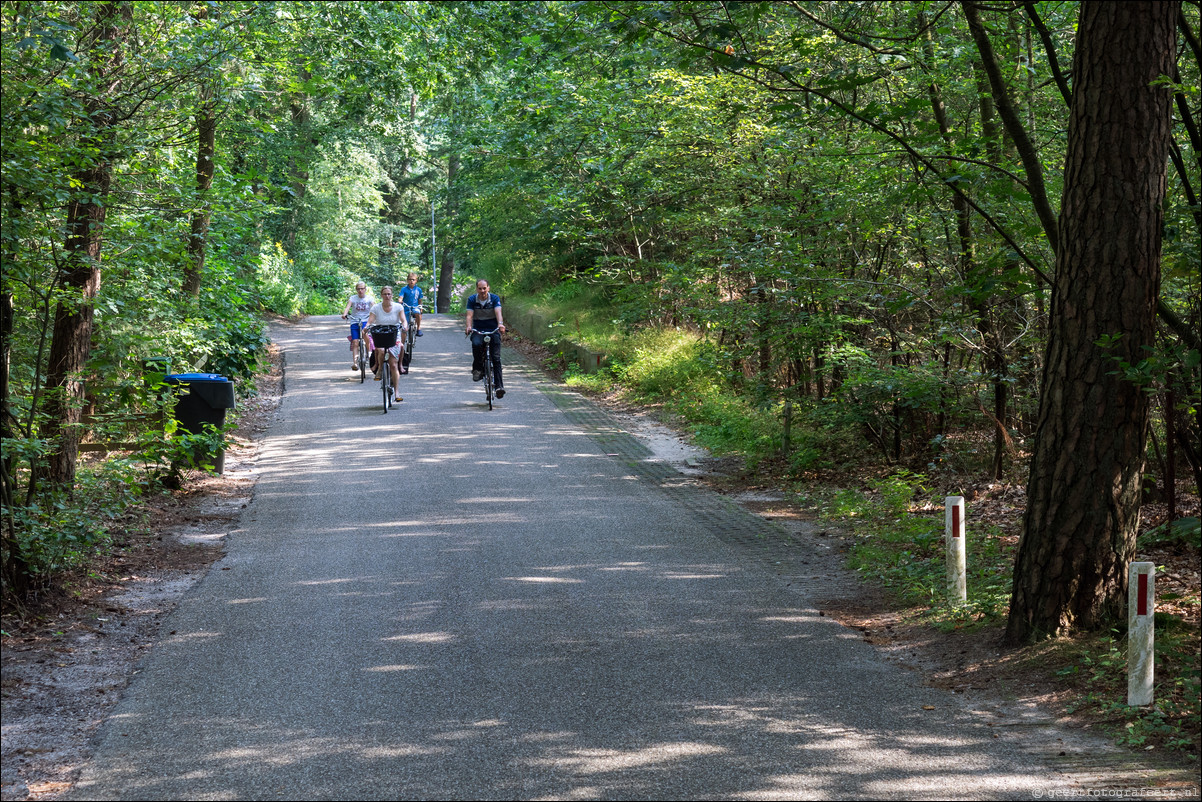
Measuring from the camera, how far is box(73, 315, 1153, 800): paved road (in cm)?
455

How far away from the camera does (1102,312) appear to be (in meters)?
5.77

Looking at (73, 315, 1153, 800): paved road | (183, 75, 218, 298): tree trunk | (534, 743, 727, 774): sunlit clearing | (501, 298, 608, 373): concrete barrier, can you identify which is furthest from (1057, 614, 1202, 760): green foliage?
(501, 298, 608, 373): concrete barrier

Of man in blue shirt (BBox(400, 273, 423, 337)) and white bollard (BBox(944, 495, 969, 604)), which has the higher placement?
man in blue shirt (BBox(400, 273, 423, 337))

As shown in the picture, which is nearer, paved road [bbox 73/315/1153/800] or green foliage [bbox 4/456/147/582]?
paved road [bbox 73/315/1153/800]

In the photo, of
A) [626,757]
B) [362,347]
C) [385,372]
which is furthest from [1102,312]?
[362,347]

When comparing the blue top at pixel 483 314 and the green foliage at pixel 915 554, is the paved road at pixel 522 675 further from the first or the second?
the blue top at pixel 483 314

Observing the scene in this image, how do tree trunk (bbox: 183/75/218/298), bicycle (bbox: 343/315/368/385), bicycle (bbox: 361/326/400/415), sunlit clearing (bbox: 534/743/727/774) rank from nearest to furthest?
1. sunlit clearing (bbox: 534/743/727/774)
2. tree trunk (bbox: 183/75/218/298)
3. bicycle (bbox: 361/326/400/415)
4. bicycle (bbox: 343/315/368/385)

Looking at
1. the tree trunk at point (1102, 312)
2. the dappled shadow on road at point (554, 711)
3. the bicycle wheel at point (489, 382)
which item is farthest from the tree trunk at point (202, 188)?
the tree trunk at point (1102, 312)

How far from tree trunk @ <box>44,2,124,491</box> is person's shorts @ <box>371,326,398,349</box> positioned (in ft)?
24.4

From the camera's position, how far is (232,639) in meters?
6.59

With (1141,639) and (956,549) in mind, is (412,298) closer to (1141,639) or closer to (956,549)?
(956,549)

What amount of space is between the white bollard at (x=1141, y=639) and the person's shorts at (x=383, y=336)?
1326 cm

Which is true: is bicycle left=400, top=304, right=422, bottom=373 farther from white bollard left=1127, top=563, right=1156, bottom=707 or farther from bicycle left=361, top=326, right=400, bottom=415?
white bollard left=1127, top=563, right=1156, bottom=707

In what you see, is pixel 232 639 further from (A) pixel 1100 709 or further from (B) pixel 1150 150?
Answer: (B) pixel 1150 150
